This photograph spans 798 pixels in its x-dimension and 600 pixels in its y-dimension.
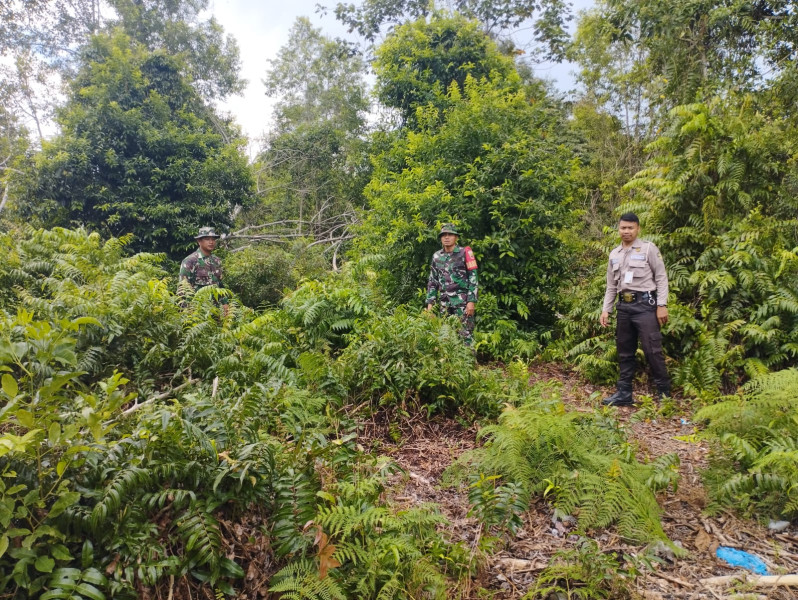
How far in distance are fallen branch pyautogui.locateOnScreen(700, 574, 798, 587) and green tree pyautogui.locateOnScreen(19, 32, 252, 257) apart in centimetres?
1237

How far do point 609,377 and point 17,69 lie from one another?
23.3 m

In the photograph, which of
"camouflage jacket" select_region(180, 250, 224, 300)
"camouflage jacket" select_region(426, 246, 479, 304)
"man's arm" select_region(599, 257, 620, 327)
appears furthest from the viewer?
"camouflage jacket" select_region(180, 250, 224, 300)

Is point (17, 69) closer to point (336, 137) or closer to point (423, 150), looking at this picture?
point (336, 137)

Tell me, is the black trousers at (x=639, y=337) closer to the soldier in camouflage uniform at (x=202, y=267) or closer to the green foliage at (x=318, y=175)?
the soldier in camouflage uniform at (x=202, y=267)

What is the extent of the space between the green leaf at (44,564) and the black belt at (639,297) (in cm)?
549

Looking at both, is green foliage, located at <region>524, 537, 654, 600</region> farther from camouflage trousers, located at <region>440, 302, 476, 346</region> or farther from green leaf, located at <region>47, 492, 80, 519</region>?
camouflage trousers, located at <region>440, 302, 476, 346</region>

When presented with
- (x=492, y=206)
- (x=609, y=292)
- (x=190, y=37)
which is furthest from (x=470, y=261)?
(x=190, y=37)

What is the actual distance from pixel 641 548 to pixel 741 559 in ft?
1.71

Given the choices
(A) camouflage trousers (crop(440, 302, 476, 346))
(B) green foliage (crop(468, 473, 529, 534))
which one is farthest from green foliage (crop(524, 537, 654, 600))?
(A) camouflage trousers (crop(440, 302, 476, 346))

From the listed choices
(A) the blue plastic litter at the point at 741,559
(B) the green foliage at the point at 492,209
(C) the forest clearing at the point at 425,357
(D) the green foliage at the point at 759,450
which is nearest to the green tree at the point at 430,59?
(C) the forest clearing at the point at 425,357

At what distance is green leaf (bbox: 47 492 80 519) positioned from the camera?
1913 millimetres

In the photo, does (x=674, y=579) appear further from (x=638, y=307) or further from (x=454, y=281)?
(x=454, y=281)

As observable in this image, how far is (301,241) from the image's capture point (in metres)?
14.1

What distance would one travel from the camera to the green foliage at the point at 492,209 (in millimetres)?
7594
